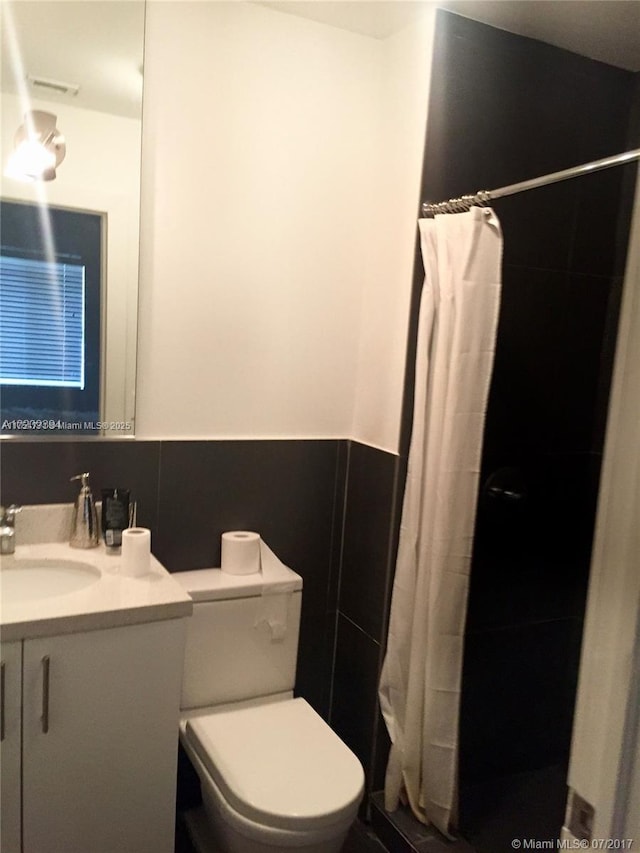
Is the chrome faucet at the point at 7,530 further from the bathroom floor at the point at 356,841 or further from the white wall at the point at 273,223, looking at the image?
the bathroom floor at the point at 356,841

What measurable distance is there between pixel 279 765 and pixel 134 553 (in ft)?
2.05

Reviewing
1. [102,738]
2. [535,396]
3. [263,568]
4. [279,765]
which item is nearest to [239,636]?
[263,568]

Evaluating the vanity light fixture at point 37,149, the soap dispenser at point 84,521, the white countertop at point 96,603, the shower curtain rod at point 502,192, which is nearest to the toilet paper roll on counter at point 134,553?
the white countertop at point 96,603

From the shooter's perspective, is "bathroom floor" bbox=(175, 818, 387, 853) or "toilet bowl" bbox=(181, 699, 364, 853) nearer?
"toilet bowl" bbox=(181, 699, 364, 853)

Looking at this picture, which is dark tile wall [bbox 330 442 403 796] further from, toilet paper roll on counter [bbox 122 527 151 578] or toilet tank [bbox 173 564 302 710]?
toilet paper roll on counter [bbox 122 527 151 578]

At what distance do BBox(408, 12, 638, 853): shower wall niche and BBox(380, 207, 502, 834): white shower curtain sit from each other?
238mm

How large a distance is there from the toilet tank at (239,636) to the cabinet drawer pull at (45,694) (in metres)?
0.46

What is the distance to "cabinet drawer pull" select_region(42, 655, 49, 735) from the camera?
142 cm

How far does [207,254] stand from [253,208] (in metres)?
0.20

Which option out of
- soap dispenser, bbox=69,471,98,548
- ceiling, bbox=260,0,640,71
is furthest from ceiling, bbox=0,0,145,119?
soap dispenser, bbox=69,471,98,548

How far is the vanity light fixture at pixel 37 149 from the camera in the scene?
1675mm

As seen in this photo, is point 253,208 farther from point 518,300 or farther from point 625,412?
point 625,412

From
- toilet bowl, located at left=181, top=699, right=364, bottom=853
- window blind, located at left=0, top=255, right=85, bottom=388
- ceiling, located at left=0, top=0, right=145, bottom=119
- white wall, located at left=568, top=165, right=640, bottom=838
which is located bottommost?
toilet bowl, located at left=181, top=699, right=364, bottom=853

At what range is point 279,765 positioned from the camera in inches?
64.7
